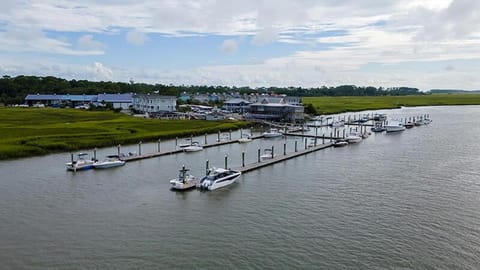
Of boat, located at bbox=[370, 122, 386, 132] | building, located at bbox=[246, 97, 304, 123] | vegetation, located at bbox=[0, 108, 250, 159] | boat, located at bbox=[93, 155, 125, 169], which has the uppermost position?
building, located at bbox=[246, 97, 304, 123]

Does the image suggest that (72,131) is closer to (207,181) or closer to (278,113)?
(207,181)

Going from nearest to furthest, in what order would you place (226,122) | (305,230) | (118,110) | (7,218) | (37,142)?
(305,230) → (7,218) → (37,142) → (226,122) → (118,110)

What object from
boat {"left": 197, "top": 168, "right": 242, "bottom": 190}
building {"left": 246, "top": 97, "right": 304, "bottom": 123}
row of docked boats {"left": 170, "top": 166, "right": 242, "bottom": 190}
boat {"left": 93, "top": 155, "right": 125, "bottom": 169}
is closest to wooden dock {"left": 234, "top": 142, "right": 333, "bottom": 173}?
boat {"left": 197, "top": 168, "right": 242, "bottom": 190}

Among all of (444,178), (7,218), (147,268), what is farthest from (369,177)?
(7,218)

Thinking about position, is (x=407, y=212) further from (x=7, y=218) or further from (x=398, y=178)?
(x=7, y=218)

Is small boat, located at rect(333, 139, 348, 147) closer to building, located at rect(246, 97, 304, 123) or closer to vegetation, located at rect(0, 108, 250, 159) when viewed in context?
vegetation, located at rect(0, 108, 250, 159)

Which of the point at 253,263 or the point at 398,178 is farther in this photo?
the point at 398,178
